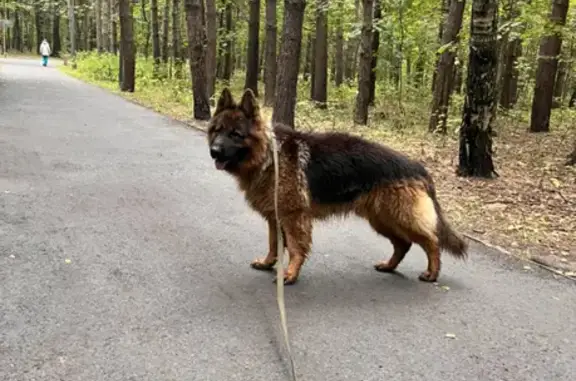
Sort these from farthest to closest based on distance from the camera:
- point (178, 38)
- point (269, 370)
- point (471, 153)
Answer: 1. point (178, 38)
2. point (471, 153)
3. point (269, 370)

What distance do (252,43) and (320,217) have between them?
57.9 ft

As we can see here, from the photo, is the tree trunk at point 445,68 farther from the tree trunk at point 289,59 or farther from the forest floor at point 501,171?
the tree trunk at point 289,59

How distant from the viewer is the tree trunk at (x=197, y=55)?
52.1 feet

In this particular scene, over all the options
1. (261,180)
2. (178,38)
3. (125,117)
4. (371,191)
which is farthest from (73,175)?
(178,38)

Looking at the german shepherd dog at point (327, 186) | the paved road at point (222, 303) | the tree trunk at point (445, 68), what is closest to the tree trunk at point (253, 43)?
the tree trunk at point (445, 68)

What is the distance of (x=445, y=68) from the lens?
14.9m

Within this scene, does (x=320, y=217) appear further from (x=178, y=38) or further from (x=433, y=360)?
(x=178, y=38)

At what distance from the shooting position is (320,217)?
5.16 m

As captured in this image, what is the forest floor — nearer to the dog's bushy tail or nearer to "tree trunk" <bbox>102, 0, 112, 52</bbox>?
the dog's bushy tail

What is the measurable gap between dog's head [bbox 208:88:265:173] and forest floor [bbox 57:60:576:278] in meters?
0.31

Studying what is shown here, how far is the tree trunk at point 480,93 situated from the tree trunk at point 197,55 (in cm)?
858

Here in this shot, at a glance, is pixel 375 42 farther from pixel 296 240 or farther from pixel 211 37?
pixel 296 240

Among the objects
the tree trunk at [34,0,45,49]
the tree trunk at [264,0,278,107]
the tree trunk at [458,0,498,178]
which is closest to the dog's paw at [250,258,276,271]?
the tree trunk at [458,0,498,178]

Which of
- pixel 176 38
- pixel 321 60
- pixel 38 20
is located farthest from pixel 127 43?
pixel 38 20
